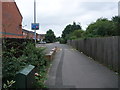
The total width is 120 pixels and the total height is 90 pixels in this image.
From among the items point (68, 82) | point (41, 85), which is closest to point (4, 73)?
point (41, 85)

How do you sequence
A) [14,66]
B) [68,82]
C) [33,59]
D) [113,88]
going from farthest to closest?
[33,59]
[68,82]
[113,88]
[14,66]

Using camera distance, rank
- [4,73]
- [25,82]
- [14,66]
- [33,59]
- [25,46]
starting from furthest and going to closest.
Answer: [25,46] < [33,59] < [14,66] < [4,73] < [25,82]

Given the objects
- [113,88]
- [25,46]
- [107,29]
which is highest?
[107,29]

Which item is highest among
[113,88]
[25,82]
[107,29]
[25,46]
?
[107,29]

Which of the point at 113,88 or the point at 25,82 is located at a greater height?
the point at 25,82

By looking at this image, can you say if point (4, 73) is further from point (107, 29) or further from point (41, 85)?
point (107, 29)

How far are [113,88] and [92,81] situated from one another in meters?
1.00

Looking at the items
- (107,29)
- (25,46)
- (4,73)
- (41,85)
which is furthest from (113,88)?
(107,29)

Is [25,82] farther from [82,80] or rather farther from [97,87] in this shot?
[82,80]

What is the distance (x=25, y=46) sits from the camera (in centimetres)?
828

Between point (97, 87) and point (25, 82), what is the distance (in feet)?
8.41

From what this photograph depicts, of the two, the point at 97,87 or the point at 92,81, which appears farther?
the point at 92,81

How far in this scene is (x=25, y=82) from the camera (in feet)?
12.5

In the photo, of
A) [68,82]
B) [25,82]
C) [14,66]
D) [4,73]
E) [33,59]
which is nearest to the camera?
[25,82]
